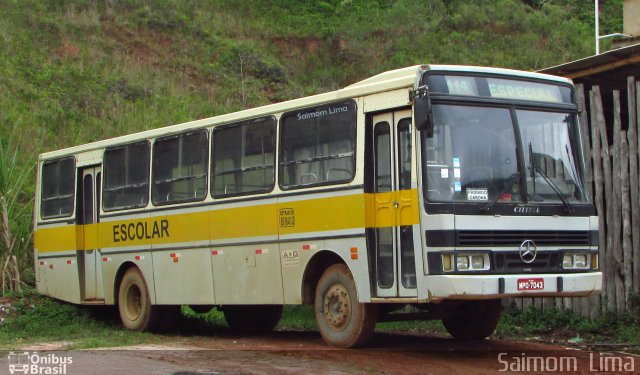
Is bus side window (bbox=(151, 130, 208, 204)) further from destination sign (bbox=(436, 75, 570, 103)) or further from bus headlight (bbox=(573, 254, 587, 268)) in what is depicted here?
bus headlight (bbox=(573, 254, 587, 268))

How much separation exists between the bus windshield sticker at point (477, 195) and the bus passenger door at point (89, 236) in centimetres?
802

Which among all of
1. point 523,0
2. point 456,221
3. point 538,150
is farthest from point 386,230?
point 523,0

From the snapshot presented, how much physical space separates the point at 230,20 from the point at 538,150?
95.2 feet

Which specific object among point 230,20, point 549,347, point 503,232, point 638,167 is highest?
point 230,20

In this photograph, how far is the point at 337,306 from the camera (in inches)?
469

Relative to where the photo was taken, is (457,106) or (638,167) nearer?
(457,106)

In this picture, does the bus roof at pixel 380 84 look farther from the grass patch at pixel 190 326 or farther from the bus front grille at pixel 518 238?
the grass patch at pixel 190 326

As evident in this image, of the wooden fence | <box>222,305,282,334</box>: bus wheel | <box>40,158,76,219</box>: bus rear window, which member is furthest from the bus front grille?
<box>40,158,76,219</box>: bus rear window

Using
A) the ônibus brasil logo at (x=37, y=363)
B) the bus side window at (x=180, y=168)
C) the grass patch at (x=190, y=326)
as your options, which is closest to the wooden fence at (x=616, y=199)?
the grass patch at (x=190, y=326)

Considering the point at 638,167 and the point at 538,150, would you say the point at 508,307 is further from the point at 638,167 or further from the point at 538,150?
the point at 538,150

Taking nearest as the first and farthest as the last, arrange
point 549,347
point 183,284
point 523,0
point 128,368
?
point 128,368 < point 549,347 < point 183,284 < point 523,0

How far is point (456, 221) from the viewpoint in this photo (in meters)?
10.4

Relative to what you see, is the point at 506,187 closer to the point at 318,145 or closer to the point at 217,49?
the point at 318,145

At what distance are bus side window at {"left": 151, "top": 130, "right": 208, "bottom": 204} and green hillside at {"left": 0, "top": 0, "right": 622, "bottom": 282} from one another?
11021mm
